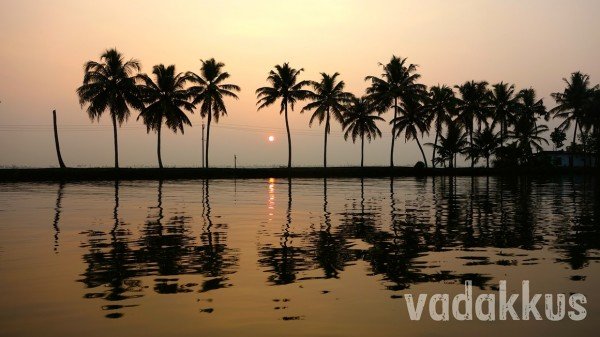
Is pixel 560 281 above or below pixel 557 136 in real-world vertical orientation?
below

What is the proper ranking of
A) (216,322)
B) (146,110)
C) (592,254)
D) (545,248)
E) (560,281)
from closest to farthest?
1. (216,322)
2. (560,281)
3. (592,254)
4. (545,248)
5. (146,110)

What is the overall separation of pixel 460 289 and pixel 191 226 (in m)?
11.3

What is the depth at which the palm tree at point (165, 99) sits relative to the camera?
64.7 meters

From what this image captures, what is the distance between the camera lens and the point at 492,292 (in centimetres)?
917

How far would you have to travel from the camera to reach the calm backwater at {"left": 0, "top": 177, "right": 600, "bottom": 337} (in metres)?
7.46

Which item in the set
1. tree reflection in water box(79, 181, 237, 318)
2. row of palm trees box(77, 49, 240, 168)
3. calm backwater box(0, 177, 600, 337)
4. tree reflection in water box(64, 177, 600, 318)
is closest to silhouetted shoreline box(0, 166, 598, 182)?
row of palm trees box(77, 49, 240, 168)

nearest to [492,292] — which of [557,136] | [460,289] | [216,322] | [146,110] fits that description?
[460,289]

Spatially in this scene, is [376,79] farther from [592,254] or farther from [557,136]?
[592,254]

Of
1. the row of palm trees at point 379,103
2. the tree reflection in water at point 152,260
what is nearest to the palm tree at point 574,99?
the row of palm trees at point 379,103

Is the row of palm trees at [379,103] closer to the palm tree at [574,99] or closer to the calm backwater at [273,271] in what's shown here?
the palm tree at [574,99]

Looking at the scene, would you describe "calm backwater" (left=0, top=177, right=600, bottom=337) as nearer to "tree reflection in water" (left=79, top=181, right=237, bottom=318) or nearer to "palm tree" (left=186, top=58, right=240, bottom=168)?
"tree reflection in water" (left=79, top=181, right=237, bottom=318)

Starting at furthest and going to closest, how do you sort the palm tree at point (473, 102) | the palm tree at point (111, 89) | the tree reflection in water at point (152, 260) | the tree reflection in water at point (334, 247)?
the palm tree at point (473, 102), the palm tree at point (111, 89), the tree reflection in water at point (334, 247), the tree reflection in water at point (152, 260)

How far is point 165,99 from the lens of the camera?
6488 centimetres

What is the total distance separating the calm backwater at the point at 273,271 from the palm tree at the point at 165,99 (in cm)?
4384
